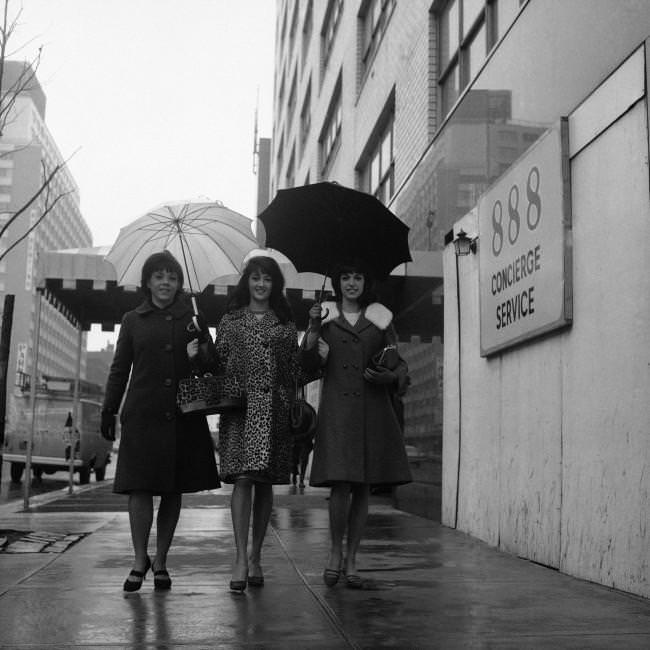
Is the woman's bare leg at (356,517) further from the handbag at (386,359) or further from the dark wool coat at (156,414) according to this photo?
the dark wool coat at (156,414)

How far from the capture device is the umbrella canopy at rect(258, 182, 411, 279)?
19.0 ft

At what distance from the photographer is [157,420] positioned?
5457mm

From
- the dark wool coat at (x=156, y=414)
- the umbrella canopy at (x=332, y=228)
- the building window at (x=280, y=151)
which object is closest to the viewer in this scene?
the dark wool coat at (x=156, y=414)

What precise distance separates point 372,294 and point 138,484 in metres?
1.81

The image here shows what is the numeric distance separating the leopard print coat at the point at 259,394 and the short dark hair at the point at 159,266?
0.43 metres

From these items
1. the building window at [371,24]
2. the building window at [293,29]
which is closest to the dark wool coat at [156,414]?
the building window at [371,24]

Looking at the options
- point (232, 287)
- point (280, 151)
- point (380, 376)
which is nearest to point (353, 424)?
point (380, 376)

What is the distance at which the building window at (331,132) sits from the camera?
896 inches

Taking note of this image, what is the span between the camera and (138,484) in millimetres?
5371

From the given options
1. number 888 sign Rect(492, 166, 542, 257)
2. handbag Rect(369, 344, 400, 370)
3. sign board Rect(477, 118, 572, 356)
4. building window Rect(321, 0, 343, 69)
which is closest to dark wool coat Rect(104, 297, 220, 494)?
handbag Rect(369, 344, 400, 370)

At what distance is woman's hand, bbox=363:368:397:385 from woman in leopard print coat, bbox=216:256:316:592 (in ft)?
1.42

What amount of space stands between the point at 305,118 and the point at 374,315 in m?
25.6

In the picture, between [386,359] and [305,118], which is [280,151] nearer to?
[305,118]

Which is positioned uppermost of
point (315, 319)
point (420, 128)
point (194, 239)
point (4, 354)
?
point (420, 128)
